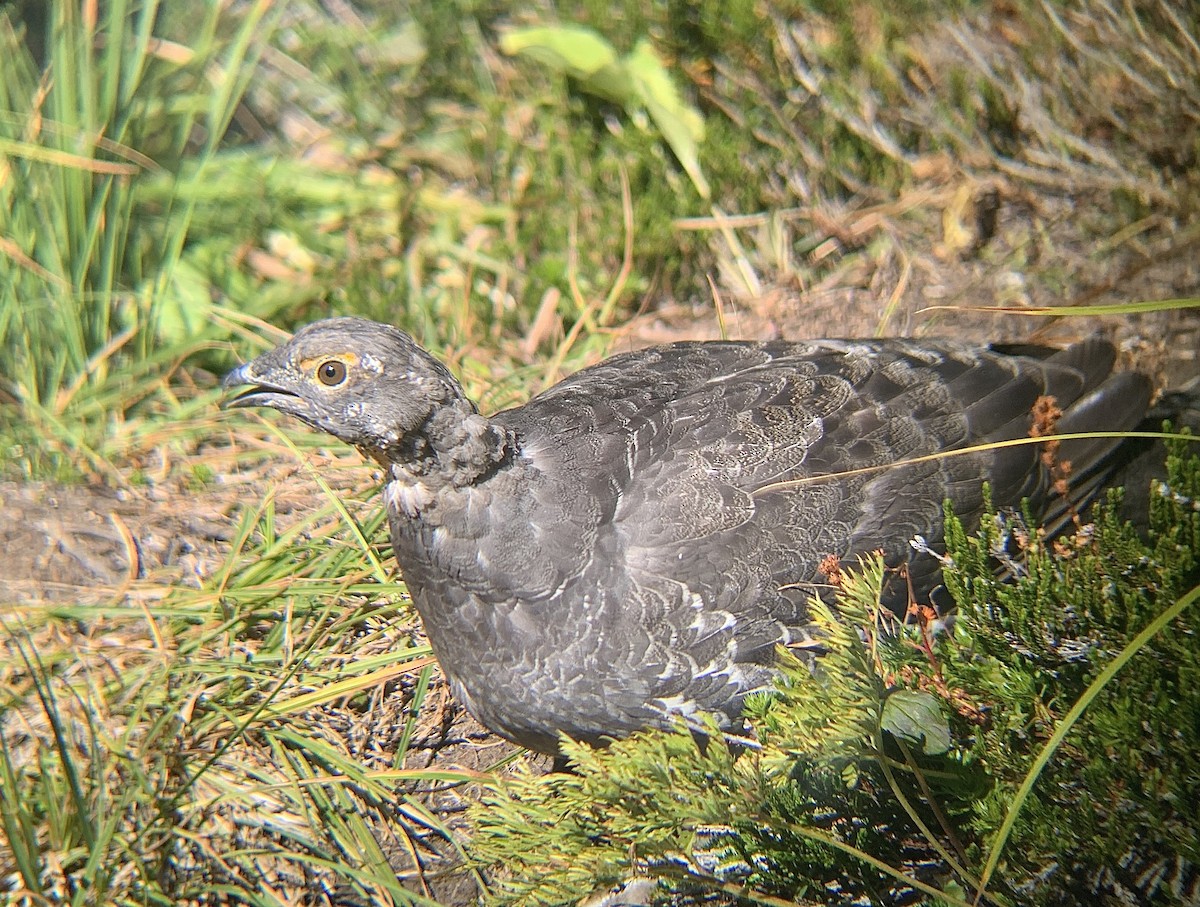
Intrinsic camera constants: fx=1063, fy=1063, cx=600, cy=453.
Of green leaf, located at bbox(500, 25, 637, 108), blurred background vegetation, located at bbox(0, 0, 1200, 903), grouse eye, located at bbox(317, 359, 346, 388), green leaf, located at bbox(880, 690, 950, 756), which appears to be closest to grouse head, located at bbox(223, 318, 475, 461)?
grouse eye, located at bbox(317, 359, 346, 388)

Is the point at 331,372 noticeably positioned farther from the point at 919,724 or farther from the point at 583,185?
the point at 583,185

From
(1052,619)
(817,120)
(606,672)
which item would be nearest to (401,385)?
(606,672)

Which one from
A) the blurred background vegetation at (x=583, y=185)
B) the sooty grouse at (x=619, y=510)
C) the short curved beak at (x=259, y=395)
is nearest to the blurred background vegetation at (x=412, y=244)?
the blurred background vegetation at (x=583, y=185)

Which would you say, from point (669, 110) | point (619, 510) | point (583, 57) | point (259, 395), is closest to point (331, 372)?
point (259, 395)

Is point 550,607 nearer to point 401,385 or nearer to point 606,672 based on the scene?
point 606,672

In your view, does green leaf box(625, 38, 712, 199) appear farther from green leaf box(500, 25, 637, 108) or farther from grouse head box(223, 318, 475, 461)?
grouse head box(223, 318, 475, 461)

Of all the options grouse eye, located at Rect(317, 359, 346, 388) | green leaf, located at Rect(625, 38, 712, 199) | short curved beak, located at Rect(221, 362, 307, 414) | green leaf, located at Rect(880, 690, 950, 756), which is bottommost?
green leaf, located at Rect(880, 690, 950, 756)

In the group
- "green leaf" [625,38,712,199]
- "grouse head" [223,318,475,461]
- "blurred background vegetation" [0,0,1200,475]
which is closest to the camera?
"grouse head" [223,318,475,461]

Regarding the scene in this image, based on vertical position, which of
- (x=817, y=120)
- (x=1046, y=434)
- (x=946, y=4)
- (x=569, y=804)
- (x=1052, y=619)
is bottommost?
(x=569, y=804)
